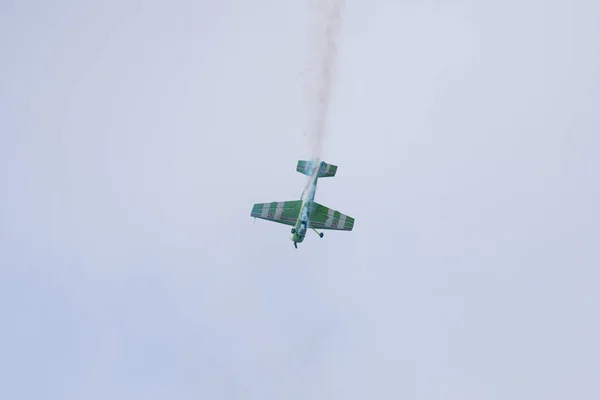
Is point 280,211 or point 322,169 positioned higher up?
point 322,169

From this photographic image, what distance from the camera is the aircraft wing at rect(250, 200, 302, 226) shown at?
8525 cm

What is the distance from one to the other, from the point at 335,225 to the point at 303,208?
424 cm

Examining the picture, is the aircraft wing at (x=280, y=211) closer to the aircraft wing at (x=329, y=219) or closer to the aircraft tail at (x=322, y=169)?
the aircraft wing at (x=329, y=219)

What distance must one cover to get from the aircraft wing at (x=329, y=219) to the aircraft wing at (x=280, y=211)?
2.11 meters

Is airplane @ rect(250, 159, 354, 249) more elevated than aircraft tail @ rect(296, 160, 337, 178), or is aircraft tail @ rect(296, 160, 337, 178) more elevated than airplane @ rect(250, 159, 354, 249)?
aircraft tail @ rect(296, 160, 337, 178)

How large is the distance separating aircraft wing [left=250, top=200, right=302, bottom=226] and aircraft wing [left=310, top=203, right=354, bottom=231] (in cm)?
Answer: 211

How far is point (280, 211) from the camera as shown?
85.5 m

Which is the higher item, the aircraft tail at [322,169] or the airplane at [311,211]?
the aircraft tail at [322,169]

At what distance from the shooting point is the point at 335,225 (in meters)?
84.3

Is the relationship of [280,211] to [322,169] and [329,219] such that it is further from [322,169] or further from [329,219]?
[322,169]

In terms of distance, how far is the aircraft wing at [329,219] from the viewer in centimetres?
8412

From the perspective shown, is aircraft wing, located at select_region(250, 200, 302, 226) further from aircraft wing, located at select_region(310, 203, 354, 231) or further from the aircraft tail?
the aircraft tail

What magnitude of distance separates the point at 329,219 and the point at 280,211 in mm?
5487

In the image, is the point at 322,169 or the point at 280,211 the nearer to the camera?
the point at 322,169
